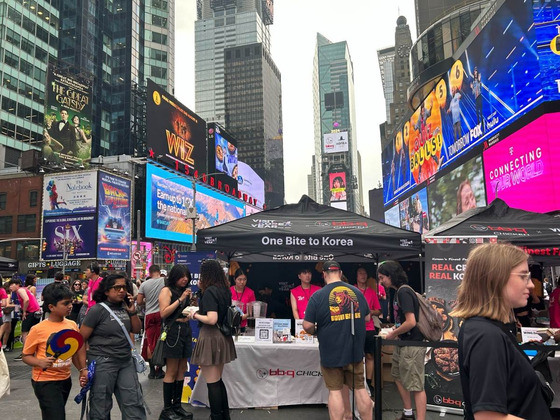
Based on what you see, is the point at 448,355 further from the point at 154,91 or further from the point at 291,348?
the point at 154,91

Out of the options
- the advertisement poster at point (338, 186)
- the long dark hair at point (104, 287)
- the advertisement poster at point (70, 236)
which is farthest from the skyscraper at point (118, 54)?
the long dark hair at point (104, 287)

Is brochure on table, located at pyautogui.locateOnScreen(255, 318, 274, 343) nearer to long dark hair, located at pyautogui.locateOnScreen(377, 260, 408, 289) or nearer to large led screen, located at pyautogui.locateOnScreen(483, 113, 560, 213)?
long dark hair, located at pyautogui.locateOnScreen(377, 260, 408, 289)

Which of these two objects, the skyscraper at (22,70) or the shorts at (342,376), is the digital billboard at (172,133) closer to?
the skyscraper at (22,70)

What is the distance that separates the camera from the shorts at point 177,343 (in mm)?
5461

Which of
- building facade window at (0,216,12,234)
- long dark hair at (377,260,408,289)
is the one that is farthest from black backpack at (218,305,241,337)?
building facade window at (0,216,12,234)

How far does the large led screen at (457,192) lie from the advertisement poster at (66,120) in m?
29.7

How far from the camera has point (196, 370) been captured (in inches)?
253

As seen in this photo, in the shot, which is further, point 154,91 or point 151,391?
point 154,91

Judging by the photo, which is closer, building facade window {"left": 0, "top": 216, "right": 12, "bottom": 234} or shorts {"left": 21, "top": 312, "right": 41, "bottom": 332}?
shorts {"left": 21, "top": 312, "right": 41, "bottom": 332}

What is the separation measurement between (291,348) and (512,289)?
4.70 metres

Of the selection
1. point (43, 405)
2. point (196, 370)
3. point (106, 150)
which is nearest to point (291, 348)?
point (196, 370)

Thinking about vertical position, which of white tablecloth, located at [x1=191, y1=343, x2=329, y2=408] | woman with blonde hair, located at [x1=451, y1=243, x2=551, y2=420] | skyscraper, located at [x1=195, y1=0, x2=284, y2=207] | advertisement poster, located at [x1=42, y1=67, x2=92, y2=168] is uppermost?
skyscraper, located at [x1=195, y1=0, x2=284, y2=207]

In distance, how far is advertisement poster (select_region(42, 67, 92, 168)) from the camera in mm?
35219

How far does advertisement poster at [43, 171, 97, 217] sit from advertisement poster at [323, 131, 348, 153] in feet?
297
